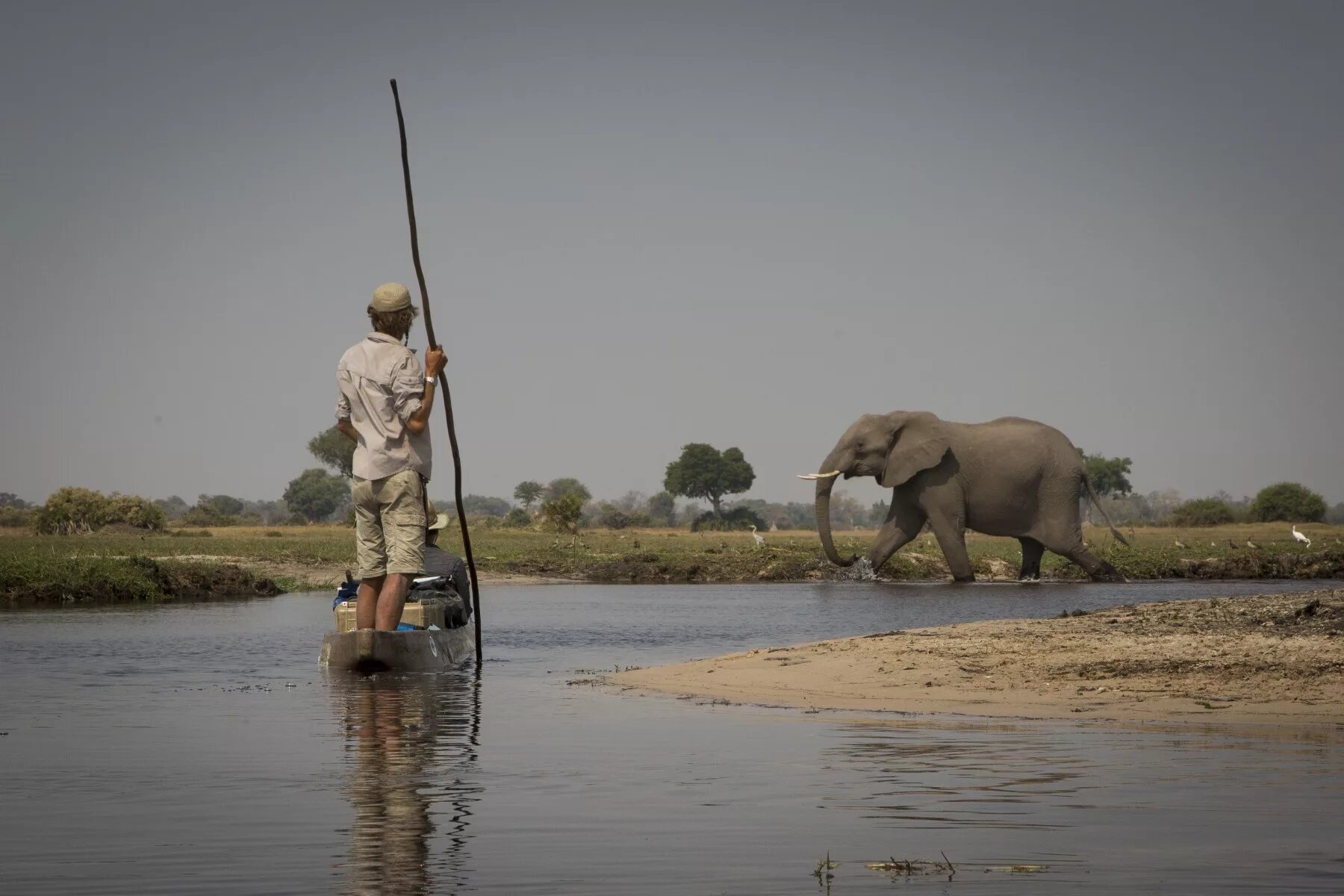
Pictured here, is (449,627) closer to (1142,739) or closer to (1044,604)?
(1142,739)

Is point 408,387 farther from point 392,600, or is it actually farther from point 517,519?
point 517,519

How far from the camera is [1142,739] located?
10.5 metres

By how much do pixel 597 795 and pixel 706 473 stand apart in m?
118

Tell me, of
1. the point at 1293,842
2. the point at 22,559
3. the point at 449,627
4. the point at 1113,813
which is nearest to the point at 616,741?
the point at 1113,813

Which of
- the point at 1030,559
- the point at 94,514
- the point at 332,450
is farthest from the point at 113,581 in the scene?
the point at 332,450

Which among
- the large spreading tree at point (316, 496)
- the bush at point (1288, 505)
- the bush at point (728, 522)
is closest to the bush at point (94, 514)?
the bush at point (728, 522)

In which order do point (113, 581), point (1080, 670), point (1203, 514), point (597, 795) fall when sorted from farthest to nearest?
→ point (1203, 514)
point (113, 581)
point (1080, 670)
point (597, 795)

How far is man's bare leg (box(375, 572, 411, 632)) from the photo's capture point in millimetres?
15039

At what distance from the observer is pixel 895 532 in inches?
1538

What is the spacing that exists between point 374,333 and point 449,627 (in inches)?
137

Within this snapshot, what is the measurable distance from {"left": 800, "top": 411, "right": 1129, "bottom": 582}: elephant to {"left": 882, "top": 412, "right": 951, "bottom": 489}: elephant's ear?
17 mm

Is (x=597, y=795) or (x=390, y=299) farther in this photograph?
(x=390, y=299)

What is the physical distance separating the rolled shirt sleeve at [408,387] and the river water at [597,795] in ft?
7.71

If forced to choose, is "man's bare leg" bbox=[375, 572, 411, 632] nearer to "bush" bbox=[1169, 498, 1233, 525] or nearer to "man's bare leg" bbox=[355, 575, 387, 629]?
"man's bare leg" bbox=[355, 575, 387, 629]
